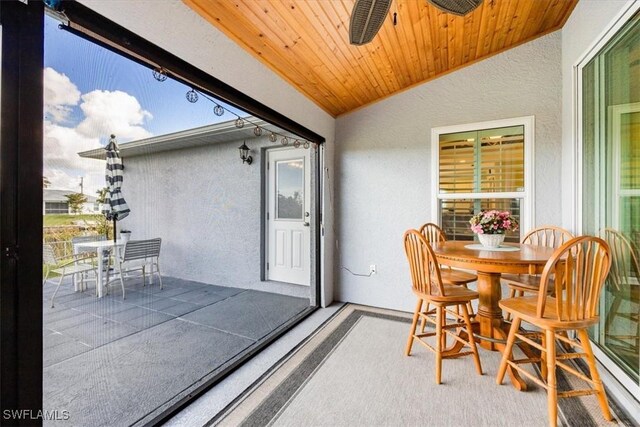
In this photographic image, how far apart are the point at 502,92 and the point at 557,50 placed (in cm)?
55

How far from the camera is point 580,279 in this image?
1459 millimetres

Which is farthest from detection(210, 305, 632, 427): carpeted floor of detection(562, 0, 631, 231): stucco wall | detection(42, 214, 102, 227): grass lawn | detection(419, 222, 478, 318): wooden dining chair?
detection(562, 0, 631, 231): stucco wall

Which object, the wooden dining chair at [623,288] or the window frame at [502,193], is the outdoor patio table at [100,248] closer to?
the window frame at [502,193]

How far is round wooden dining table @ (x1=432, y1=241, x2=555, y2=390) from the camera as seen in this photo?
5.69ft

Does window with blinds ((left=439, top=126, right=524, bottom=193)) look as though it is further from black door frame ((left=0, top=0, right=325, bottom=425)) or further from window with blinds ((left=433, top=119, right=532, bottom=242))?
black door frame ((left=0, top=0, right=325, bottom=425))

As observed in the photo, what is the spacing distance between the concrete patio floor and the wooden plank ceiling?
1.85 m

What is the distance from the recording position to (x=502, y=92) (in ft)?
9.03

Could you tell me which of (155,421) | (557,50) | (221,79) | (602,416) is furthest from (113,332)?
(557,50)

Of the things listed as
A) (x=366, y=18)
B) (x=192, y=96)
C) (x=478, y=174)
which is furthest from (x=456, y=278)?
(x=192, y=96)

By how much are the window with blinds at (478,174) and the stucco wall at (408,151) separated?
0.13 metres

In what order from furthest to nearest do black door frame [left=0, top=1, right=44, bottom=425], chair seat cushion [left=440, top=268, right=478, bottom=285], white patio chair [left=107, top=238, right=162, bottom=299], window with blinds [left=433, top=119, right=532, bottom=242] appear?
window with blinds [left=433, top=119, right=532, bottom=242], chair seat cushion [left=440, top=268, right=478, bottom=285], white patio chair [left=107, top=238, right=162, bottom=299], black door frame [left=0, top=1, right=44, bottom=425]

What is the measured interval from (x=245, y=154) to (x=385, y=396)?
343cm

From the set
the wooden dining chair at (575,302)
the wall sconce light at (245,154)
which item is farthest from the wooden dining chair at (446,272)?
the wall sconce light at (245,154)

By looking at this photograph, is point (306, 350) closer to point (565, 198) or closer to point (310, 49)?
point (310, 49)
